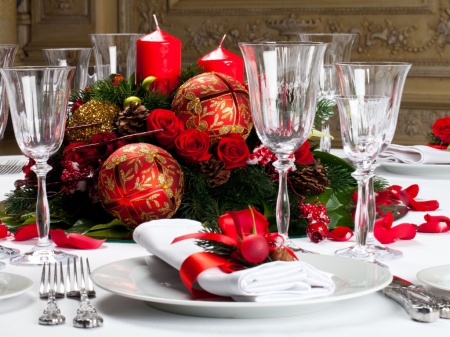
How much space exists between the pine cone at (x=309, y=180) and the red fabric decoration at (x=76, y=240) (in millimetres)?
354

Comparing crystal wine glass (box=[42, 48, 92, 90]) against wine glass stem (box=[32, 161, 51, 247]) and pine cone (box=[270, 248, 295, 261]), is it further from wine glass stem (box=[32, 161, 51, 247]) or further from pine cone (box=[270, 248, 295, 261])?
pine cone (box=[270, 248, 295, 261])

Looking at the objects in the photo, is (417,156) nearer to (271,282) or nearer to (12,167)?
(12,167)

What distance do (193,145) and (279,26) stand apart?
155 inches

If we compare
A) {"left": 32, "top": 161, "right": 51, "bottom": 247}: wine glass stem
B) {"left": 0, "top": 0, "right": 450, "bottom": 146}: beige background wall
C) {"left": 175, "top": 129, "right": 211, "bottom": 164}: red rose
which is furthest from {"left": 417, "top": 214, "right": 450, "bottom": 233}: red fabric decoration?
{"left": 0, "top": 0, "right": 450, "bottom": 146}: beige background wall

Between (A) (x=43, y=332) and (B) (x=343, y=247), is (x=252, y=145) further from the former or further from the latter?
(A) (x=43, y=332)

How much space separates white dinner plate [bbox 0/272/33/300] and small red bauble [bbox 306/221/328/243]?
0.47 m

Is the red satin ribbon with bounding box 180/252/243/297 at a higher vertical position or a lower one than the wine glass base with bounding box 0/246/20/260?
higher

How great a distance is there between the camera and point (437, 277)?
0.92 metres

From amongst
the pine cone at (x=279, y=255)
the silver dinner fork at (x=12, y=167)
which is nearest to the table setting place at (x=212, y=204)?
the pine cone at (x=279, y=255)

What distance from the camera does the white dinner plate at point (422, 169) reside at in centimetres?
177

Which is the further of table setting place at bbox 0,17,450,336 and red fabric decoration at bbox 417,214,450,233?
red fabric decoration at bbox 417,214,450,233

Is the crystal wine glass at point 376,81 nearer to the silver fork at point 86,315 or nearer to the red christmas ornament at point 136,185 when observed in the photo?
the red christmas ornament at point 136,185

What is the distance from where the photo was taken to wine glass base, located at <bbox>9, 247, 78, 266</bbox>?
1077 millimetres

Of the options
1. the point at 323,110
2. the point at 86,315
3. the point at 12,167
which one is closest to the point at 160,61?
the point at 323,110
